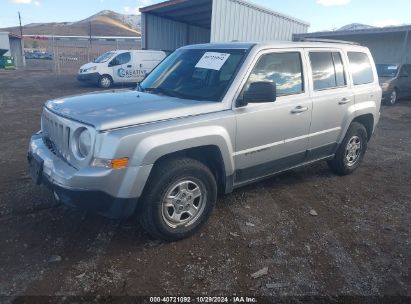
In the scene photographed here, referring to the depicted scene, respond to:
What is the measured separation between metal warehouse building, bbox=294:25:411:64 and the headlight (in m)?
16.2

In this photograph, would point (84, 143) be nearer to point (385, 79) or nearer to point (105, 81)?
point (385, 79)

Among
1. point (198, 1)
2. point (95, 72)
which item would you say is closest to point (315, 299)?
point (198, 1)

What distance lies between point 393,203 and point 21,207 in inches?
184

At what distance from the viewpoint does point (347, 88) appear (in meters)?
4.82

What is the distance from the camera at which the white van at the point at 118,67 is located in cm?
1619

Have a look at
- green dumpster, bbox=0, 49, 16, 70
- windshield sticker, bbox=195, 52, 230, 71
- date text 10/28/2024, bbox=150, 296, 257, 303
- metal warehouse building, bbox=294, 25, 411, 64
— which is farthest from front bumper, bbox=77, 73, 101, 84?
green dumpster, bbox=0, 49, 16, 70

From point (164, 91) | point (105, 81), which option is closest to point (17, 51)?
point (105, 81)

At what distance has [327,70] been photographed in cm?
456

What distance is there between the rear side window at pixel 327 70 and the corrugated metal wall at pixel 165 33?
13.8 meters

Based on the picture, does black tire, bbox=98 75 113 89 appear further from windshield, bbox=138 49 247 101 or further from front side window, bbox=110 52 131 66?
windshield, bbox=138 49 247 101

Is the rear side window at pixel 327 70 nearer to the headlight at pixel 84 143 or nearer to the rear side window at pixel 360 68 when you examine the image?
the rear side window at pixel 360 68

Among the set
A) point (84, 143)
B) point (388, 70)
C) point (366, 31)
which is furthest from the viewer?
point (366, 31)

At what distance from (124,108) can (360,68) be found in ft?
12.4

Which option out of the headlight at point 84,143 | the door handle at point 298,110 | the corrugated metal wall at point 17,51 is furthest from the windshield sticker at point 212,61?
the corrugated metal wall at point 17,51
